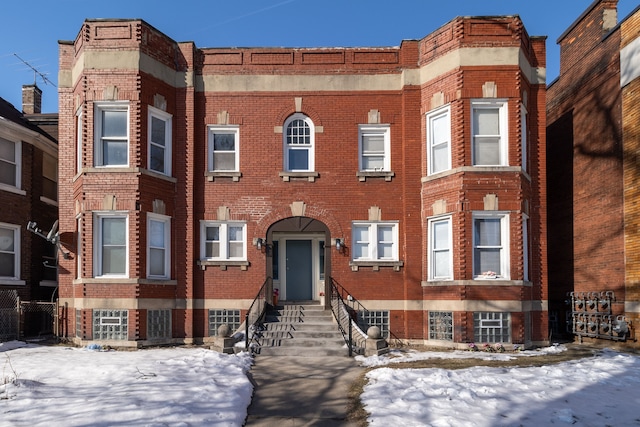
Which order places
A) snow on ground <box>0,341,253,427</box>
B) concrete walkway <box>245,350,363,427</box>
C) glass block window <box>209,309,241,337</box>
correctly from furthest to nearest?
glass block window <box>209,309,241,337</box>
concrete walkway <box>245,350,363,427</box>
snow on ground <box>0,341,253,427</box>

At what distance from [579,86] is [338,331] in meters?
10.9

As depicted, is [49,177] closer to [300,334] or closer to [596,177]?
[300,334]

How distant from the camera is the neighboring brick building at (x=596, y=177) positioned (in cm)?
1338

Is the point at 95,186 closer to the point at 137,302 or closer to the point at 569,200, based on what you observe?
the point at 137,302

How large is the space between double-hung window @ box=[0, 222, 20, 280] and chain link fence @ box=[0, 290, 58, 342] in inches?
33.0

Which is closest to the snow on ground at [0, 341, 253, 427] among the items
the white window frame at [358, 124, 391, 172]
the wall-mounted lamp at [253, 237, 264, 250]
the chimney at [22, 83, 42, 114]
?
the wall-mounted lamp at [253, 237, 264, 250]

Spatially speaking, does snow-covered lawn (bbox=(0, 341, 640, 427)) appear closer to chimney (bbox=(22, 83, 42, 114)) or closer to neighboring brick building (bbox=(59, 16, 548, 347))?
neighboring brick building (bbox=(59, 16, 548, 347))

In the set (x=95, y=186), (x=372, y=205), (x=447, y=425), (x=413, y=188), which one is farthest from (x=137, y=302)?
(x=447, y=425)

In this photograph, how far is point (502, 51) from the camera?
46.6 ft

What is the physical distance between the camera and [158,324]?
14.3 m

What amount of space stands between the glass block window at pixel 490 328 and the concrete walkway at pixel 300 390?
4.18 m

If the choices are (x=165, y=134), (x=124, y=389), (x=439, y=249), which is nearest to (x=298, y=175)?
(x=165, y=134)

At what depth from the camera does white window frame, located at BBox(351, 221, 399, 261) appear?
15.3m

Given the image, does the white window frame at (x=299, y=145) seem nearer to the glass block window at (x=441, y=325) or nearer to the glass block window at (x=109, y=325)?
the glass block window at (x=441, y=325)
